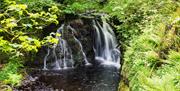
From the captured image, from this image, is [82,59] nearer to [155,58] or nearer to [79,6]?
[79,6]

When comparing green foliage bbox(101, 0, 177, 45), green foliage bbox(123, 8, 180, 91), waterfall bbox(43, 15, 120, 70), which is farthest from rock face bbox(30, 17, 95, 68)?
green foliage bbox(123, 8, 180, 91)

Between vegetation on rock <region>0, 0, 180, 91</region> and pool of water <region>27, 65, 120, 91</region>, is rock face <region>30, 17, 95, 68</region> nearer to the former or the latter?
vegetation on rock <region>0, 0, 180, 91</region>

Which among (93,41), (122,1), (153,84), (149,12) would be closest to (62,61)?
(93,41)

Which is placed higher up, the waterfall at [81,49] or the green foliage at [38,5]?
the green foliage at [38,5]

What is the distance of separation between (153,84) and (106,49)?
10.3 m

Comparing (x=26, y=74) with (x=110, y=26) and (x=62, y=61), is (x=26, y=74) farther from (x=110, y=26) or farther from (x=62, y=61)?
(x=110, y=26)

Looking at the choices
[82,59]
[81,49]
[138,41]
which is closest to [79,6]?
[81,49]

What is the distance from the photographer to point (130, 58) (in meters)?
9.20

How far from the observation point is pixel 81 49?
50.0ft

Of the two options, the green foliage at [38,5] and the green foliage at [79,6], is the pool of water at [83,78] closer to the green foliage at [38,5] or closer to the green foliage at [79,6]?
the green foliage at [38,5]

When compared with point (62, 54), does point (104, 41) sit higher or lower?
higher

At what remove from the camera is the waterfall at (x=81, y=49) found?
14.7 metres

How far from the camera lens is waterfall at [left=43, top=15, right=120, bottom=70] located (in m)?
14.7

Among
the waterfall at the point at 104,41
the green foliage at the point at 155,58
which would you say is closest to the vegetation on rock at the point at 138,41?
the green foliage at the point at 155,58
